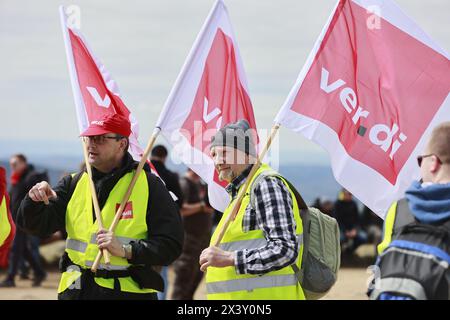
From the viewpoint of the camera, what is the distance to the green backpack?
6422 millimetres

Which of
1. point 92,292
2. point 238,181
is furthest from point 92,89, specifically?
point 238,181

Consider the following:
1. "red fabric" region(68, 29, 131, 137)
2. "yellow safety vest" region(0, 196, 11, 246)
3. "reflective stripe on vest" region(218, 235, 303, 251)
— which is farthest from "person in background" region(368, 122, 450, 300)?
"red fabric" region(68, 29, 131, 137)

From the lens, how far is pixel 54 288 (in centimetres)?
1617

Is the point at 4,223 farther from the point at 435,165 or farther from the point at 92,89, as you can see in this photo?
the point at 435,165

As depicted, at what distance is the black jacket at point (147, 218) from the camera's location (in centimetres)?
686

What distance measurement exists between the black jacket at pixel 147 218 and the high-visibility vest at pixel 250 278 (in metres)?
0.67

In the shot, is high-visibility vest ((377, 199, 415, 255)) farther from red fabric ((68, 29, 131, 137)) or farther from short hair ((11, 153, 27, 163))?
short hair ((11, 153, 27, 163))

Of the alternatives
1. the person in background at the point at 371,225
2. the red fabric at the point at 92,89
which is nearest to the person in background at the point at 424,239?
the red fabric at the point at 92,89

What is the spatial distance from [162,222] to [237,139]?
91cm

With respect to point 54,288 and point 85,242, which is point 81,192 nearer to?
point 85,242

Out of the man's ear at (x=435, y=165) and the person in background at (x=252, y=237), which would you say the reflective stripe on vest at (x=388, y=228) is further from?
the person in background at (x=252, y=237)

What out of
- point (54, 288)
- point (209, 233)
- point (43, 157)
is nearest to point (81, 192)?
point (209, 233)

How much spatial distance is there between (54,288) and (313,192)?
864 centimetres
